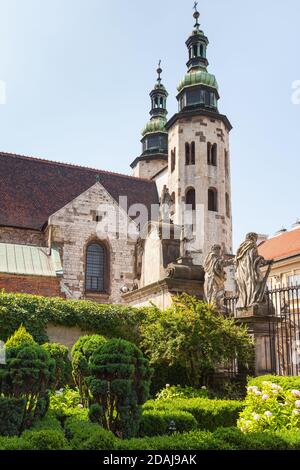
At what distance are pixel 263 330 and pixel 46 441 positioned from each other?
28.8ft

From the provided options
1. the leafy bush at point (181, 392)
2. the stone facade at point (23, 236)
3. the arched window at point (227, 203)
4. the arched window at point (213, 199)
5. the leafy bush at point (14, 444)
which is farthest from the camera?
the arched window at point (227, 203)

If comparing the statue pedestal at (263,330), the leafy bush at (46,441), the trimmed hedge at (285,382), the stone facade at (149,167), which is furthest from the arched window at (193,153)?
the leafy bush at (46,441)

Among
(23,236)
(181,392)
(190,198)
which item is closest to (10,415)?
(181,392)

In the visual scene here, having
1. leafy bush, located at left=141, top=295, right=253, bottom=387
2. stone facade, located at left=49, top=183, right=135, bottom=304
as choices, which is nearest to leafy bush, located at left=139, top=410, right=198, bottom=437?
leafy bush, located at left=141, top=295, right=253, bottom=387

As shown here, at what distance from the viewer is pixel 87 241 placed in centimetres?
2972

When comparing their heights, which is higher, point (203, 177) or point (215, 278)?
point (203, 177)

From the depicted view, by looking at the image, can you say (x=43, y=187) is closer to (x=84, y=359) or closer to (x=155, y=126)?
(x=155, y=126)

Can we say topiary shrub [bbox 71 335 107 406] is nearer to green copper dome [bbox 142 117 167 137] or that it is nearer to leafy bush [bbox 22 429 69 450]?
leafy bush [bbox 22 429 69 450]

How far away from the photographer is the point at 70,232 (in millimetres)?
29281

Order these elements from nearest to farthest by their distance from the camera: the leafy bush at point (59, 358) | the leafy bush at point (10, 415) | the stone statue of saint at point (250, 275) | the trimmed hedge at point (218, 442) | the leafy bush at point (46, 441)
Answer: the leafy bush at point (46, 441) → the trimmed hedge at point (218, 442) → the leafy bush at point (10, 415) → the leafy bush at point (59, 358) → the stone statue of saint at point (250, 275)

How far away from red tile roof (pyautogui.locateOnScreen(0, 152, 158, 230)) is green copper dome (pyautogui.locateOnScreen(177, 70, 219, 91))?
834cm

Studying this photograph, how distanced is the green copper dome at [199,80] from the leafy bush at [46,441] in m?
35.8

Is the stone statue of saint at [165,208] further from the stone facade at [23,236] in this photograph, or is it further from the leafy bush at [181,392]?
the stone facade at [23,236]

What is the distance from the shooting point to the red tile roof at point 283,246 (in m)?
36.9
